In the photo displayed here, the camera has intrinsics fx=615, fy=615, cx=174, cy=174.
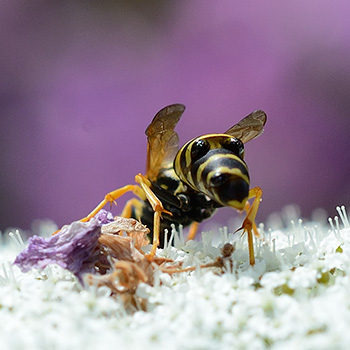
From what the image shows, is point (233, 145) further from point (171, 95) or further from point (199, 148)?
point (171, 95)

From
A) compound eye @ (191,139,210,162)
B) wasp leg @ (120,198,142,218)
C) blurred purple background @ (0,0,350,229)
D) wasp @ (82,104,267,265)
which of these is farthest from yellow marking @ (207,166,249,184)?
blurred purple background @ (0,0,350,229)

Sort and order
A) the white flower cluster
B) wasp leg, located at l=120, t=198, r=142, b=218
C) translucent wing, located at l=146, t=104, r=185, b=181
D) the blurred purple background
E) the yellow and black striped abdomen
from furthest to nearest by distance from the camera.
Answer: the blurred purple background → wasp leg, located at l=120, t=198, r=142, b=218 → translucent wing, located at l=146, t=104, r=185, b=181 → the yellow and black striped abdomen → the white flower cluster

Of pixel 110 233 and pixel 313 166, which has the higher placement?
pixel 313 166

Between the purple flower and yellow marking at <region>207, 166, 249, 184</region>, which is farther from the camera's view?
the purple flower

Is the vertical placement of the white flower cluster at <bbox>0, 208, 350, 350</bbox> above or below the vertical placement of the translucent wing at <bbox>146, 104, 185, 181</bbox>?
below

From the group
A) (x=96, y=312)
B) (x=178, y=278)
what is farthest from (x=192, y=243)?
(x=96, y=312)

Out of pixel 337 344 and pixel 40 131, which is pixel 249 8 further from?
pixel 337 344

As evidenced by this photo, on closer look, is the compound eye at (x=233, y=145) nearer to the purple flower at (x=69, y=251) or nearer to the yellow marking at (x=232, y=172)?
Result: the yellow marking at (x=232, y=172)

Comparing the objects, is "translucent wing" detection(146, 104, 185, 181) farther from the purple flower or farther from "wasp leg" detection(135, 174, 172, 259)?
the purple flower
